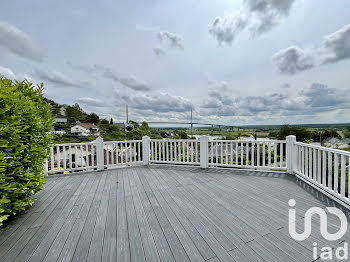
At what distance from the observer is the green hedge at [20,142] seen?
171cm

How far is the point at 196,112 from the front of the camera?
10.6 meters

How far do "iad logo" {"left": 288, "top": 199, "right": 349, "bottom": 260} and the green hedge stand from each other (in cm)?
301

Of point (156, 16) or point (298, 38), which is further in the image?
point (156, 16)

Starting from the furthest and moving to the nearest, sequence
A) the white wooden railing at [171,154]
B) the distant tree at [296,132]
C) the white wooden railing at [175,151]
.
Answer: the distant tree at [296,132] < the white wooden railing at [175,151] < the white wooden railing at [171,154]

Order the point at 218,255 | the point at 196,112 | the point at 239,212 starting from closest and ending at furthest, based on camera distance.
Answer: the point at 218,255 < the point at 239,212 < the point at 196,112

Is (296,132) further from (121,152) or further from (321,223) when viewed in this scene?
(121,152)

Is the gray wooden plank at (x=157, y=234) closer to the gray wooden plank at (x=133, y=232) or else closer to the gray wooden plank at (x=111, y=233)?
the gray wooden plank at (x=133, y=232)

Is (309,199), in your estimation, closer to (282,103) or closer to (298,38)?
(298,38)

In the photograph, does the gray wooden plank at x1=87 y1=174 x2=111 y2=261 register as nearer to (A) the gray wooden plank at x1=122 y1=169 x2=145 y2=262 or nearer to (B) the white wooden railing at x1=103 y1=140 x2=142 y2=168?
(A) the gray wooden plank at x1=122 y1=169 x2=145 y2=262

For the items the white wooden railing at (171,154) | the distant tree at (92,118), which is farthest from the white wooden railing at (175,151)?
the distant tree at (92,118)

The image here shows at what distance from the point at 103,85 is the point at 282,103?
10.7 m

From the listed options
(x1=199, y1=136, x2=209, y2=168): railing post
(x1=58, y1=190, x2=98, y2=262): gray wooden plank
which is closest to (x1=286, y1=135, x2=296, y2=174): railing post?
(x1=199, y1=136, x2=209, y2=168): railing post

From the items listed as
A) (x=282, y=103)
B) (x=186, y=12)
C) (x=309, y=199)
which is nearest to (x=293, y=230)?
(x=309, y=199)

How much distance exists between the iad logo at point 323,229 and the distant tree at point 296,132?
123 inches
